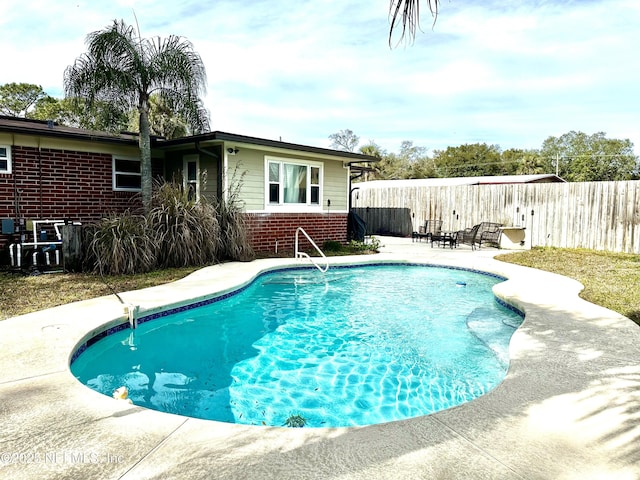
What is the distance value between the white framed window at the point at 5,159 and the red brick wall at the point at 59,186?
0.26ft

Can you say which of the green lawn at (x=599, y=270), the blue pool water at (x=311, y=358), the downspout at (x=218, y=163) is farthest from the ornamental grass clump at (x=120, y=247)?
the green lawn at (x=599, y=270)

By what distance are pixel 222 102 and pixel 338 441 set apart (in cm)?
1927

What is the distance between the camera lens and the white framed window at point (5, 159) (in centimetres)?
906

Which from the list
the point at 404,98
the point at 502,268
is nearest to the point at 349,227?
the point at 502,268

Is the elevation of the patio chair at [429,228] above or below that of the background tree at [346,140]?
below

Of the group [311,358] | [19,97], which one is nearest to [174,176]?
[311,358]

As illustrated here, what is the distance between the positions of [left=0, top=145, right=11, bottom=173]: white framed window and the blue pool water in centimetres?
621

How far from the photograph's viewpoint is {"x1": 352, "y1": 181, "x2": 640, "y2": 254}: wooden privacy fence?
39.3 feet

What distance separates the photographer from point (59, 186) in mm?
9898

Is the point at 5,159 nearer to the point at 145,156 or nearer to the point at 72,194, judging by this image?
the point at 72,194

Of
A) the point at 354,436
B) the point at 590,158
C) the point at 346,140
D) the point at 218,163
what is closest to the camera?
the point at 354,436

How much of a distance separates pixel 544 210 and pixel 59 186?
14082 mm

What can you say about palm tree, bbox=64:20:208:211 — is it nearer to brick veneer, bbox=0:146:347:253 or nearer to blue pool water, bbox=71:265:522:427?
brick veneer, bbox=0:146:347:253

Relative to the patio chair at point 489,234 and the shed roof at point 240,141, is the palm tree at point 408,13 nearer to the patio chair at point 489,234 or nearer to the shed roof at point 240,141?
the shed roof at point 240,141
